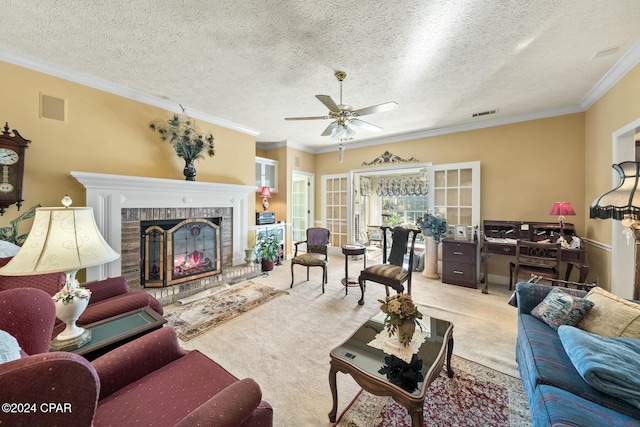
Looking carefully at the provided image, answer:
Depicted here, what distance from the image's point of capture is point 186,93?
3.23 metres

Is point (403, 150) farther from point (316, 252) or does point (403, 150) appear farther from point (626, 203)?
point (626, 203)

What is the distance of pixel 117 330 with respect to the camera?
1.52 meters

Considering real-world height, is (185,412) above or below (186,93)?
below

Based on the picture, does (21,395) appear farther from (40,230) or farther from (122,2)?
(122,2)

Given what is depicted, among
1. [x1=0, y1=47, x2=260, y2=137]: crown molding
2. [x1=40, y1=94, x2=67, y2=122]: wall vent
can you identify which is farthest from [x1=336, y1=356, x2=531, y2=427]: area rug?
[x1=0, y1=47, x2=260, y2=137]: crown molding

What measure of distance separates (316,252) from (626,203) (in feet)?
11.4

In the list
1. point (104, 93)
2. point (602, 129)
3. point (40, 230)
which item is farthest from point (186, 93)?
point (602, 129)

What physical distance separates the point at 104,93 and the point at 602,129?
6284mm

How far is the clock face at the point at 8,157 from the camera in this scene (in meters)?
2.36

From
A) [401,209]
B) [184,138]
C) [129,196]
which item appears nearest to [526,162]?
[401,209]

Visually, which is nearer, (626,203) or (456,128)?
(626,203)

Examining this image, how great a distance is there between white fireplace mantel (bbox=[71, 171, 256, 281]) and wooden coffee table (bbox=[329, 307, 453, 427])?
3035 millimetres

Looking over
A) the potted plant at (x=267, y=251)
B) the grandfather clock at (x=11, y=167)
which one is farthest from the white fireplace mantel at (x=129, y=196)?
the potted plant at (x=267, y=251)

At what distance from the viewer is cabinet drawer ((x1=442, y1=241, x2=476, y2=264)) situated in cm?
387
